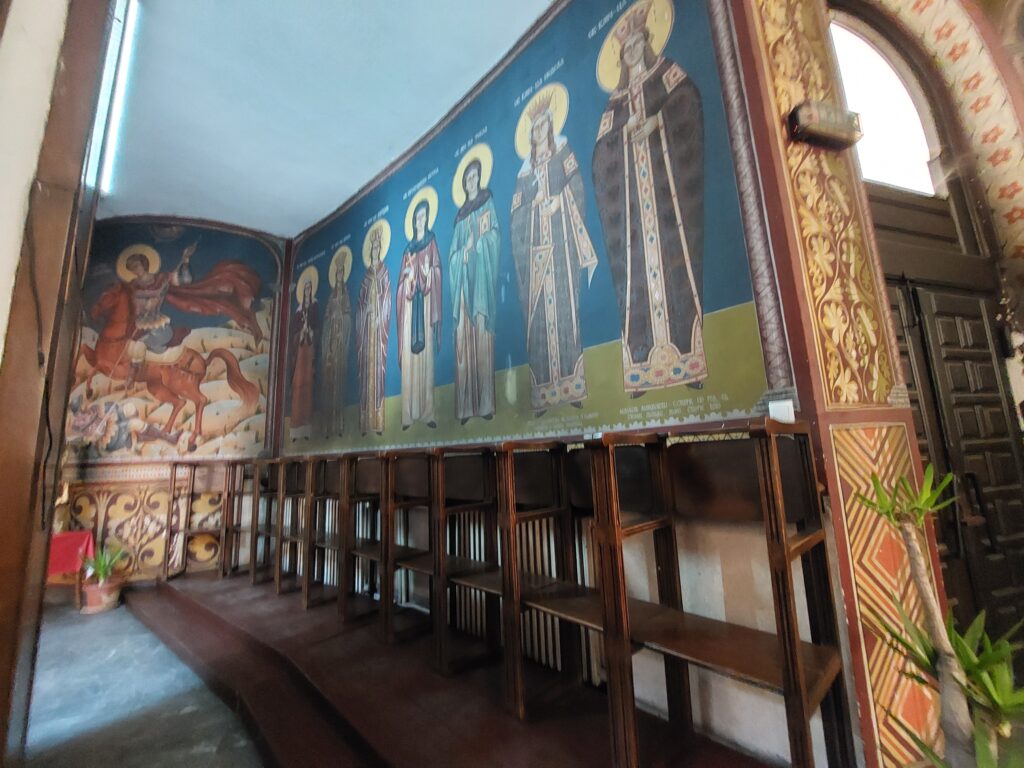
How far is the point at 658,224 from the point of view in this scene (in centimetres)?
185

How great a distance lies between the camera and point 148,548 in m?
4.23

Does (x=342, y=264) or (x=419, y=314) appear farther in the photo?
(x=342, y=264)

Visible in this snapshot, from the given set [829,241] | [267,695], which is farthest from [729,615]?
[267,695]

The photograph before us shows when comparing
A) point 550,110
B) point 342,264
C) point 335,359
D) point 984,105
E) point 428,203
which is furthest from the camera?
point 342,264

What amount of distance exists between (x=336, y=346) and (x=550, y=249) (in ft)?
8.66

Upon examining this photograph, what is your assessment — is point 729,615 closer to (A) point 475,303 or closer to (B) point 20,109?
(A) point 475,303

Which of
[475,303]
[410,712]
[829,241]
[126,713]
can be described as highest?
[475,303]

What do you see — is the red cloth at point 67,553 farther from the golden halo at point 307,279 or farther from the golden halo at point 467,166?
the golden halo at point 467,166

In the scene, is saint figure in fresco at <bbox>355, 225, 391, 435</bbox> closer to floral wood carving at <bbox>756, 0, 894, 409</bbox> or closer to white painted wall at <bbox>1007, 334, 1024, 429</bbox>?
floral wood carving at <bbox>756, 0, 894, 409</bbox>

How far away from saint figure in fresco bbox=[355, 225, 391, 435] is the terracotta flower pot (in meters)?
2.43

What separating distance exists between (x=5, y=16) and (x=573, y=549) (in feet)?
7.09

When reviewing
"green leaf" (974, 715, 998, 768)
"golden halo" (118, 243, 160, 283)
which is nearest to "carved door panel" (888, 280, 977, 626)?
"green leaf" (974, 715, 998, 768)

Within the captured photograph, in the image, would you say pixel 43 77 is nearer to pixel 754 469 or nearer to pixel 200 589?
pixel 754 469

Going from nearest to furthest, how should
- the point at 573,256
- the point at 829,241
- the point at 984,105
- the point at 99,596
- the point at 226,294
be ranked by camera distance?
1. the point at 829,241
2. the point at 573,256
3. the point at 984,105
4. the point at 99,596
5. the point at 226,294
